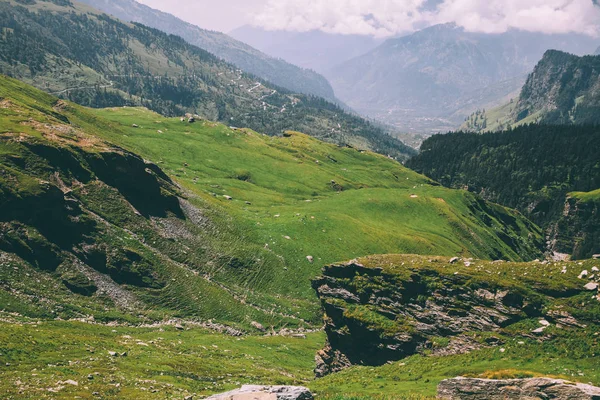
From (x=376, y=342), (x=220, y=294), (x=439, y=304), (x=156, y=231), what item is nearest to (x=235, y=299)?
(x=220, y=294)

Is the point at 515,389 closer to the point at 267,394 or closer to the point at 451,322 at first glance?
the point at 267,394

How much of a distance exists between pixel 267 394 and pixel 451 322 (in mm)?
25275

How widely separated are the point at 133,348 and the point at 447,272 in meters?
33.9

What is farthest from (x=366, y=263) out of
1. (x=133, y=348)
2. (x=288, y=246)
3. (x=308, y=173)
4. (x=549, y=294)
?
(x=308, y=173)

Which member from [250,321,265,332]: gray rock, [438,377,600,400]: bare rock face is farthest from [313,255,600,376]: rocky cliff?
[250,321,265,332]: gray rock

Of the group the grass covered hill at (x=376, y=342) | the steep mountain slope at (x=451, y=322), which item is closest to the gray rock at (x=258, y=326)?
the grass covered hill at (x=376, y=342)

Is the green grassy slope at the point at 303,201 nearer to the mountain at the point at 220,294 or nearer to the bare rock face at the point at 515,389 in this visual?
the mountain at the point at 220,294

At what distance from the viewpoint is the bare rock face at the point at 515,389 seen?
21766mm

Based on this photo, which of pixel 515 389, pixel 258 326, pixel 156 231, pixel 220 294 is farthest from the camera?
pixel 156 231

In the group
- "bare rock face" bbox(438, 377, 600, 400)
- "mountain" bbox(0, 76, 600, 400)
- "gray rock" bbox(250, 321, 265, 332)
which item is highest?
"bare rock face" bbox(438, 377, 600, 400)

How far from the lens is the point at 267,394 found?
2133 centimetres

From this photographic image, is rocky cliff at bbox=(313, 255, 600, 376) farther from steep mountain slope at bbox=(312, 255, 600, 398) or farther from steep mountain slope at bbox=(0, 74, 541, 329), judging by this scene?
steep mountain slope at bbox=(0, 74, 541, 329)

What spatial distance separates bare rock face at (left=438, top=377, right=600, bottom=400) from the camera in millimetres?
21766

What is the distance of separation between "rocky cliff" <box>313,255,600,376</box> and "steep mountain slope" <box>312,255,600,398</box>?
10 centimetres
